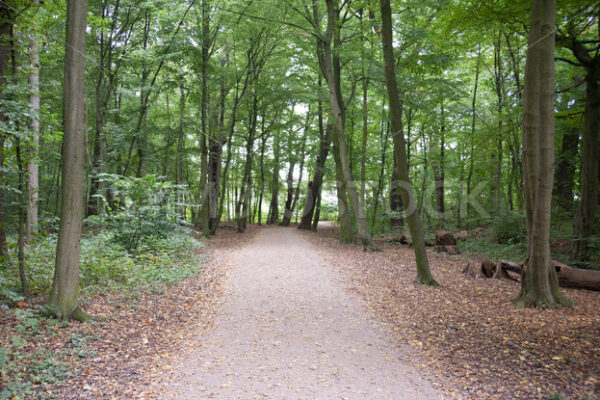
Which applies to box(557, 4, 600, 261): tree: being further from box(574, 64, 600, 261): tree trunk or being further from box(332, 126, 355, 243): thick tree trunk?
box(332, 126, 355, 243): thick tree trunk

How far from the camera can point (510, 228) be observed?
38.9 feet

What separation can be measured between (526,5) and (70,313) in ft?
32.9

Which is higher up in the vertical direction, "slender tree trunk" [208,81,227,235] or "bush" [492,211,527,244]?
"slender tree trunk" [208,81,227,235]

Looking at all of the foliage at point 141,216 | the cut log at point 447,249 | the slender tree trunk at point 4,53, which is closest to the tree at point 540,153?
the cut log at point 447,249

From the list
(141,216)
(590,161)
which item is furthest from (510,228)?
(141,216)

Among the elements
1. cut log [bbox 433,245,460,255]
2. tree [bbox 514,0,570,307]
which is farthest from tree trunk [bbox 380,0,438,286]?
cut log [bbox 433,245,460,255]

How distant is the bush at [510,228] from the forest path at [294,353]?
7763mm

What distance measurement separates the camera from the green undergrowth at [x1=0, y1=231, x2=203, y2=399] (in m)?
3.41

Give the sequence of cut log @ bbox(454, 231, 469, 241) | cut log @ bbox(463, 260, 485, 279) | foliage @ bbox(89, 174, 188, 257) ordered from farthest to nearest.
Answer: cut log @ bbox(454, 231, 469, 241) → cut log @ bbox(463, 260, 485, 279) → foliage @ bbox(89, 174, 188, 257)

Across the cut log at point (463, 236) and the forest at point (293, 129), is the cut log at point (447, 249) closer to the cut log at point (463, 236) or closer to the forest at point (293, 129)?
the forest at point (293, 129)

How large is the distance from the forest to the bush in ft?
0.17

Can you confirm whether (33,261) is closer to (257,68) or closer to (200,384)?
(200,384)

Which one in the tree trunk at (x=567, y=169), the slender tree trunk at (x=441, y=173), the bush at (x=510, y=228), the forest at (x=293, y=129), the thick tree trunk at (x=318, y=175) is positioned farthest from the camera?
the thick tree trunk at (x=318, y=175)

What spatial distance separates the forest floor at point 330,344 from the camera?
3.56m
